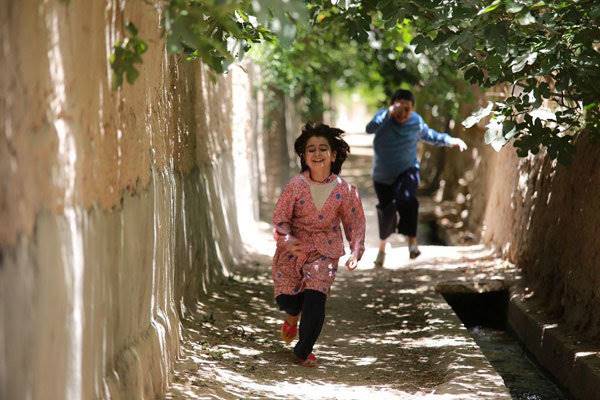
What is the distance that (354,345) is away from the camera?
7188 mm

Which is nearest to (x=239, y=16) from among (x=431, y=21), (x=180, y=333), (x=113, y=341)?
(x=431, y=21)

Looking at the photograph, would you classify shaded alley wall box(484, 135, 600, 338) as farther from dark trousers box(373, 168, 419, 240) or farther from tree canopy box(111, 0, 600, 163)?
dark trousers box(373, 168, 419, 240)

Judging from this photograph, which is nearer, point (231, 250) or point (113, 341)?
point (113, 341)

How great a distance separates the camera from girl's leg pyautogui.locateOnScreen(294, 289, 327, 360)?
6.27m

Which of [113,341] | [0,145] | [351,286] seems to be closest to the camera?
[0,145]

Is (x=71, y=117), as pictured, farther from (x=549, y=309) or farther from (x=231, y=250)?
(x=231, y=250)

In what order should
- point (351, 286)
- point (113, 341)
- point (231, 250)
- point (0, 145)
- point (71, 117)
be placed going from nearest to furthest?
1. point (0, 145)
2. point (71, 117)
3. point (113, 341)
4. point (351, 286)
5. point (231, 250)

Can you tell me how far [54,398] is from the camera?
367 centimetres

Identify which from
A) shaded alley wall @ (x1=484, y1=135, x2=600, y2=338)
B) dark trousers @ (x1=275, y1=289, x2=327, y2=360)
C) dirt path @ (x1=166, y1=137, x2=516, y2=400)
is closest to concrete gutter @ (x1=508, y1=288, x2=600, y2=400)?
shaded alley wall @ (x1=484, y1=135, x2=600, y2=338)

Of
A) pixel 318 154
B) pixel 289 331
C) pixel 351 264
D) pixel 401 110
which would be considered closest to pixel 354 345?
pixel 289 331

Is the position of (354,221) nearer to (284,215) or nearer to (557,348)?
(284,215)

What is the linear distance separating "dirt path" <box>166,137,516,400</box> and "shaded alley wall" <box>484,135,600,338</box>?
Result: 1.47ft

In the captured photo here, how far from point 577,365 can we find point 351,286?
3019mm

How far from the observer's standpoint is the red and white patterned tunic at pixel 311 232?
21.0 feet
